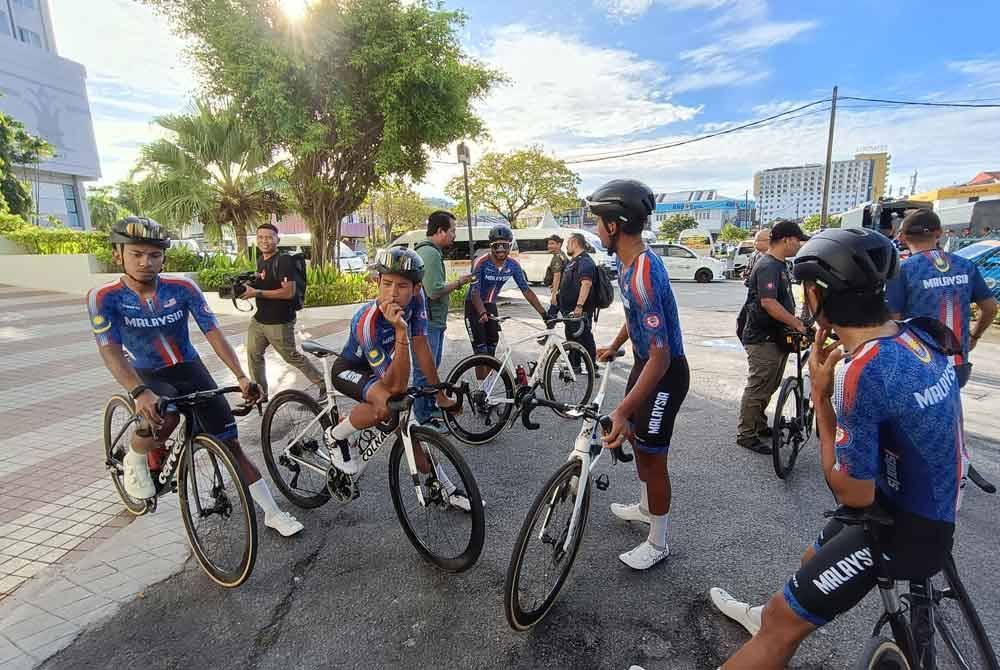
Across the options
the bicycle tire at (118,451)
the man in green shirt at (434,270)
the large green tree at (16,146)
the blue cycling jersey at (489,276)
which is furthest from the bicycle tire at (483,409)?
the large green tree at (16,146)

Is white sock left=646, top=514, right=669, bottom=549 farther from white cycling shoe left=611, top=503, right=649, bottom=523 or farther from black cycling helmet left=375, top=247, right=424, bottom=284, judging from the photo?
black cycling helmet left=375, top=247, right=424, bottom=284

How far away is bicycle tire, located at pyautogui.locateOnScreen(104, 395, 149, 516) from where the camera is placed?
3533 mm

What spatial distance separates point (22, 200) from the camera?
2797cm

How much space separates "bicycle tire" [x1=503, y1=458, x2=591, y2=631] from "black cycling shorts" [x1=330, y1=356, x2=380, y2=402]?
47.6 inches

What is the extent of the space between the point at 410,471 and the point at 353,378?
26.0 inches

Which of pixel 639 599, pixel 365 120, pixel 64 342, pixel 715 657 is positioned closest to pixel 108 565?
pixel 639 599

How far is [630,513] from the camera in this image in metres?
3.34

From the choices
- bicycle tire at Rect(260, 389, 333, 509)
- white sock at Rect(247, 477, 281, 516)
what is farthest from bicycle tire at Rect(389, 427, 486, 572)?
white sock at Rect(247, 477, 281, 516)

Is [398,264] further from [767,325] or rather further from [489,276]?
[767,325]

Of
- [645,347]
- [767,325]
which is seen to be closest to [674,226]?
[767,325]

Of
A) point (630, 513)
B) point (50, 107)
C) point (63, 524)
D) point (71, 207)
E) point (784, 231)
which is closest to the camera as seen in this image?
point (630, 513)

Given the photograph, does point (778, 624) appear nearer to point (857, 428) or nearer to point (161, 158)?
point (857, 428)

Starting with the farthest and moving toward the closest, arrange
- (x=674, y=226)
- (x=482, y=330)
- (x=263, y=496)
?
(x=674, y=226), (x=482, y=330), (x=263, y=496)

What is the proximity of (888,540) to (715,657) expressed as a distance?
1.13m
